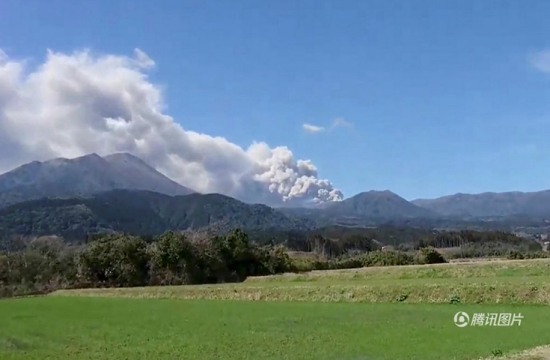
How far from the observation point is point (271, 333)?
87.8ft

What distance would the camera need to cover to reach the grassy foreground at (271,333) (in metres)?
21.0

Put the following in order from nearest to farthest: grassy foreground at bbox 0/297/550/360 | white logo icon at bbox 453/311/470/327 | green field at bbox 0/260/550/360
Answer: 1. grassy foreground at bbox 0/297/550/360
2. green field at bbox 0/260/550/360
3. white logo icon at bbox 453/311/470/327

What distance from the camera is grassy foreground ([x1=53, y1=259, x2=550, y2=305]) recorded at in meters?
36.9

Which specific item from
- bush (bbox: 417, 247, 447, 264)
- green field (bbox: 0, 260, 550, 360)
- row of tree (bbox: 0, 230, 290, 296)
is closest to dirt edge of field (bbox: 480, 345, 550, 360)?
green field (bbox: 0, 260, 550, 360)

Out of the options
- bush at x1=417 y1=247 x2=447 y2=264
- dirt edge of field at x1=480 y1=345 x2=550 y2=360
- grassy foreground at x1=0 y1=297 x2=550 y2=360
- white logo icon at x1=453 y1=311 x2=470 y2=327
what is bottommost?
white logo icon at x1=453 y1=311 x2=470 y2=327

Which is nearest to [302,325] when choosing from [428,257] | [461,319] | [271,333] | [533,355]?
[271,333]

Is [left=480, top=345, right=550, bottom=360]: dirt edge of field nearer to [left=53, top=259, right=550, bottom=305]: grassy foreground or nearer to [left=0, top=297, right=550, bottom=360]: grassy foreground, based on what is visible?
[left=0, top=297, right=550, bottom=360]: grassy foreground

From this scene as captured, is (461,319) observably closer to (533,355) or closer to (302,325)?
(302,325)

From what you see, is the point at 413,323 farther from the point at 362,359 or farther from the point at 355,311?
the point at 362,359

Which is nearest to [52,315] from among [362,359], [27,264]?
[362,359]

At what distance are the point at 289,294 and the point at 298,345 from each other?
26049 mm

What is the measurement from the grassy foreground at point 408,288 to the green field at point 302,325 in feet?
0.30

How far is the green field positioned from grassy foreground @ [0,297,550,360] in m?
0.05

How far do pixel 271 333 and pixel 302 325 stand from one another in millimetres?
3310
